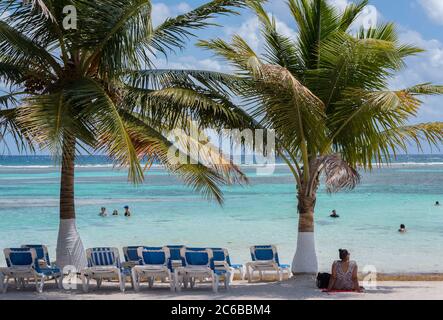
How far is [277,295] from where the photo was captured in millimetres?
12633

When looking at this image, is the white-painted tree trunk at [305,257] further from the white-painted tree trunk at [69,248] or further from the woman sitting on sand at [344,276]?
the white-painted tree trunk at [69,248]

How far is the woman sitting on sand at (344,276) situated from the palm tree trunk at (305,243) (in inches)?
66.3

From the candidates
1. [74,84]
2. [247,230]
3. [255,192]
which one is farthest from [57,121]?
[255,192]

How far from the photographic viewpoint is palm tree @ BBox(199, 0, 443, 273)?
13508 mm

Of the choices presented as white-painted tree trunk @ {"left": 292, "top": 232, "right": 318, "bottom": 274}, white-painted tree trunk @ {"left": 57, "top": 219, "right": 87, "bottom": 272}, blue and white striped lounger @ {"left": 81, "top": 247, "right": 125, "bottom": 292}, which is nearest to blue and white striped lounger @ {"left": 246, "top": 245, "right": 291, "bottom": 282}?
white-painted tree trunk @ {"left": 292, "top": 232, "right": 318, "bottom": 274}

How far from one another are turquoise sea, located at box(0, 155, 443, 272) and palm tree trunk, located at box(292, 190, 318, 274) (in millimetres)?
5830

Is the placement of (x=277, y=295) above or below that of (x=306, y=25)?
below

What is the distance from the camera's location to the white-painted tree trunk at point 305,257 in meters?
14.6

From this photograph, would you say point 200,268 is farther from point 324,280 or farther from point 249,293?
point 324,280

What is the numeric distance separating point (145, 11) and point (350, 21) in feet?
15.6

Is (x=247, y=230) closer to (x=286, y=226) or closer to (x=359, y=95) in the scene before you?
(x=286, y=226)

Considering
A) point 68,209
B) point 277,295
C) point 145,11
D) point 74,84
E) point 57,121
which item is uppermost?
point 145,11

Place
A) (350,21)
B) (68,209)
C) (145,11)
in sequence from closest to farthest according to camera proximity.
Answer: (145,11)
(68,209)
(350,21)

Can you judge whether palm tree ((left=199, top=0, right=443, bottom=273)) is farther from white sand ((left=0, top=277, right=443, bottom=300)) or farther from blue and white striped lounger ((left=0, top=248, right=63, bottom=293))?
blue and white striped lounger ((left=0, top=248, right=63, bottom=293))
